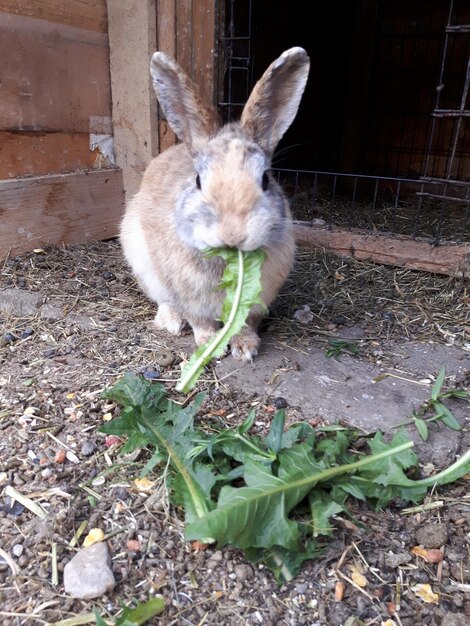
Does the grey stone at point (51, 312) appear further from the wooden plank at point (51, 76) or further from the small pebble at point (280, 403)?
the small pebble at point (280, 403)

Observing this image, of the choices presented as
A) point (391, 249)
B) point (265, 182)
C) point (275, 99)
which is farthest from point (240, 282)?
point (391, 249)

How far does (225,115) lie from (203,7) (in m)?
0.78

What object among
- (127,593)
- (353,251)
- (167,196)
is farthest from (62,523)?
(353,251)

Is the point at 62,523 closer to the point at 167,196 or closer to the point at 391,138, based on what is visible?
the point at 167,196

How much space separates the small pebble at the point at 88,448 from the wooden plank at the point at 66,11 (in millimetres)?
2855

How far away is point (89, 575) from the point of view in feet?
4.74

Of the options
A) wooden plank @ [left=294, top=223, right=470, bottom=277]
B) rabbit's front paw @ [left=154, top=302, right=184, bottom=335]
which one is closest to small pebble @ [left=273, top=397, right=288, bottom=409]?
rabbit's front paw @ [left=154, top=302, right=184, bottom=335]

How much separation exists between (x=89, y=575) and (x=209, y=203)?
1.37 m

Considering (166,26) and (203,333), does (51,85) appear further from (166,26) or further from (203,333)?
(203,333)

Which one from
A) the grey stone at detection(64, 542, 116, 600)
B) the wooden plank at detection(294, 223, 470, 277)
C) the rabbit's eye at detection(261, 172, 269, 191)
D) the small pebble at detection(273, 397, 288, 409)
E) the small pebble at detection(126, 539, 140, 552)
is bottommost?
the small pebble at detection(126, 539, 140, 552)

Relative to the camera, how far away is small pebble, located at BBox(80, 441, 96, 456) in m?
1.95

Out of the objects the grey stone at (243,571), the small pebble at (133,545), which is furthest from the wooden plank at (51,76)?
the grey stone at (243,571)

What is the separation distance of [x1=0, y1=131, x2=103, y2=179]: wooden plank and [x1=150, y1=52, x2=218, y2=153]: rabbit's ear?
150 cm

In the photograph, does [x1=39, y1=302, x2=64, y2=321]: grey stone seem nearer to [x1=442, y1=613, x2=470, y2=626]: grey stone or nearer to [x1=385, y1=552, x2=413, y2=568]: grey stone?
[x1=385, y1=552, x2=413, y2=568]: grey stone
